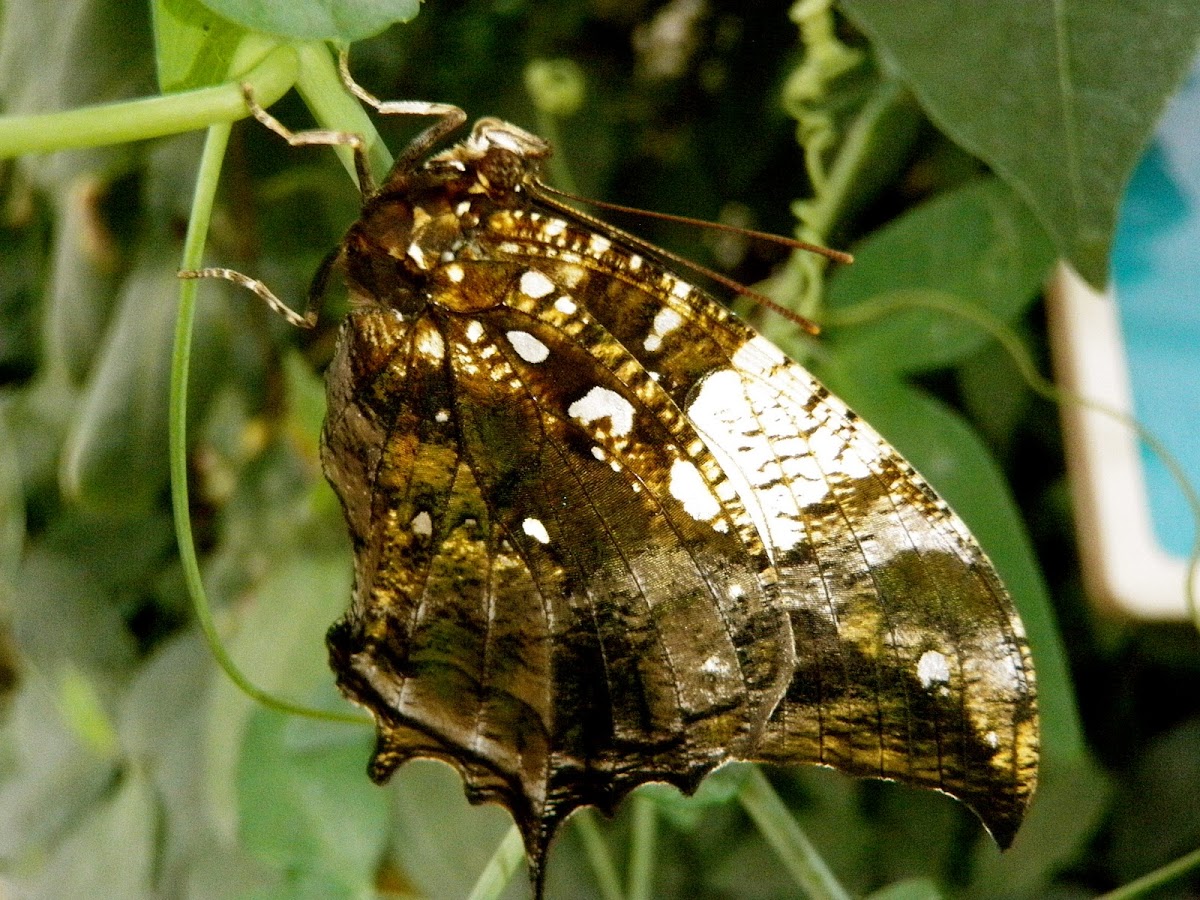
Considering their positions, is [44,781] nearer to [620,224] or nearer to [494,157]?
[620,224]

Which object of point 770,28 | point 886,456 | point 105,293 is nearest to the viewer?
point 886,456

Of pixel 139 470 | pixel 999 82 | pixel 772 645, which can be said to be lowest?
pixel 772 645

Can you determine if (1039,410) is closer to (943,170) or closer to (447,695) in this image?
(943,170)

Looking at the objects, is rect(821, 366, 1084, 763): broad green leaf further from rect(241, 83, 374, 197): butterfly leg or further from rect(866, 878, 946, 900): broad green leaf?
rect(241, 83, 374, 197): butterfly leg

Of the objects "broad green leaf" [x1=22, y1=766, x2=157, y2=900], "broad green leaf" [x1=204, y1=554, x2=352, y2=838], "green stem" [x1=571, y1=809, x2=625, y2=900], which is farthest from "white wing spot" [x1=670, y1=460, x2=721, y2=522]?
"broad green leaf" [x1=22, y1=766, x2=157, y2=900]

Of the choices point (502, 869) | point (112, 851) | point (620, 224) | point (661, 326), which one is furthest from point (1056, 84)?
point (112, 851)

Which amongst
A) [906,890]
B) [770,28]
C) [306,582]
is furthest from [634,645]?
[770,28]

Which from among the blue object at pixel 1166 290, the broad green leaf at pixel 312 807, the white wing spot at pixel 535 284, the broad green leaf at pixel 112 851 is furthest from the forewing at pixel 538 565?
the broad green leaf at pixel 112 851

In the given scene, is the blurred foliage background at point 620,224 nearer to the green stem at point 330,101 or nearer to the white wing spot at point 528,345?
the green stem at point 330,101
